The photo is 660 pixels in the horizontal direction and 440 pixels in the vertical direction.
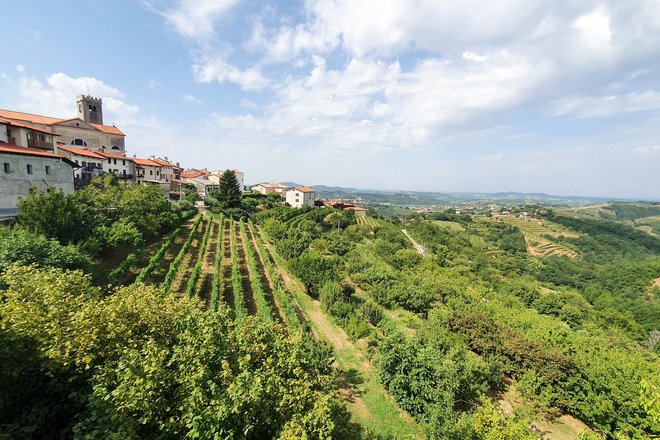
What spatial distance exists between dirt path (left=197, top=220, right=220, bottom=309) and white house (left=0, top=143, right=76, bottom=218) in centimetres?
1747

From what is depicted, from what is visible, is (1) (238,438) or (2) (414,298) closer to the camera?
(1) (238,438)

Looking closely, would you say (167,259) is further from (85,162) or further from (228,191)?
(85,162)

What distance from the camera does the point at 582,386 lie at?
48.6 feet

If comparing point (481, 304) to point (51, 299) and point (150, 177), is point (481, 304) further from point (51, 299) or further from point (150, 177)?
point (150, 177)

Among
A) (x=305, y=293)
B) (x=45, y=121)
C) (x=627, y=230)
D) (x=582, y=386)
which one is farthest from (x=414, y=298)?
(x=627, y=230)

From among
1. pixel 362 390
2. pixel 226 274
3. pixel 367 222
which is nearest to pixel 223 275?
pixel 226 274

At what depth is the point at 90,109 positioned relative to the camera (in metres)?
68.3

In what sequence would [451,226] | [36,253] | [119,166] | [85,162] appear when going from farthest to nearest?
[451,226] < [119,166] < [85,162] < [36,253]

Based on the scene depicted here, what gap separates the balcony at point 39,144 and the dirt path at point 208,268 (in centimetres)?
2221

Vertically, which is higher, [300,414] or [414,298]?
[300,414]

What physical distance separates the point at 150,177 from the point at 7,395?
2577 inches

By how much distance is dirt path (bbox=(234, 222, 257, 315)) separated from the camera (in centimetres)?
2280

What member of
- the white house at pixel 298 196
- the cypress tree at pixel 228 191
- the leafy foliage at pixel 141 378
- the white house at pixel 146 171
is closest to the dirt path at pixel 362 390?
the leafy foliage at pixel 141 378

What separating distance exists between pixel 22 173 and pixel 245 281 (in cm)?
2505
